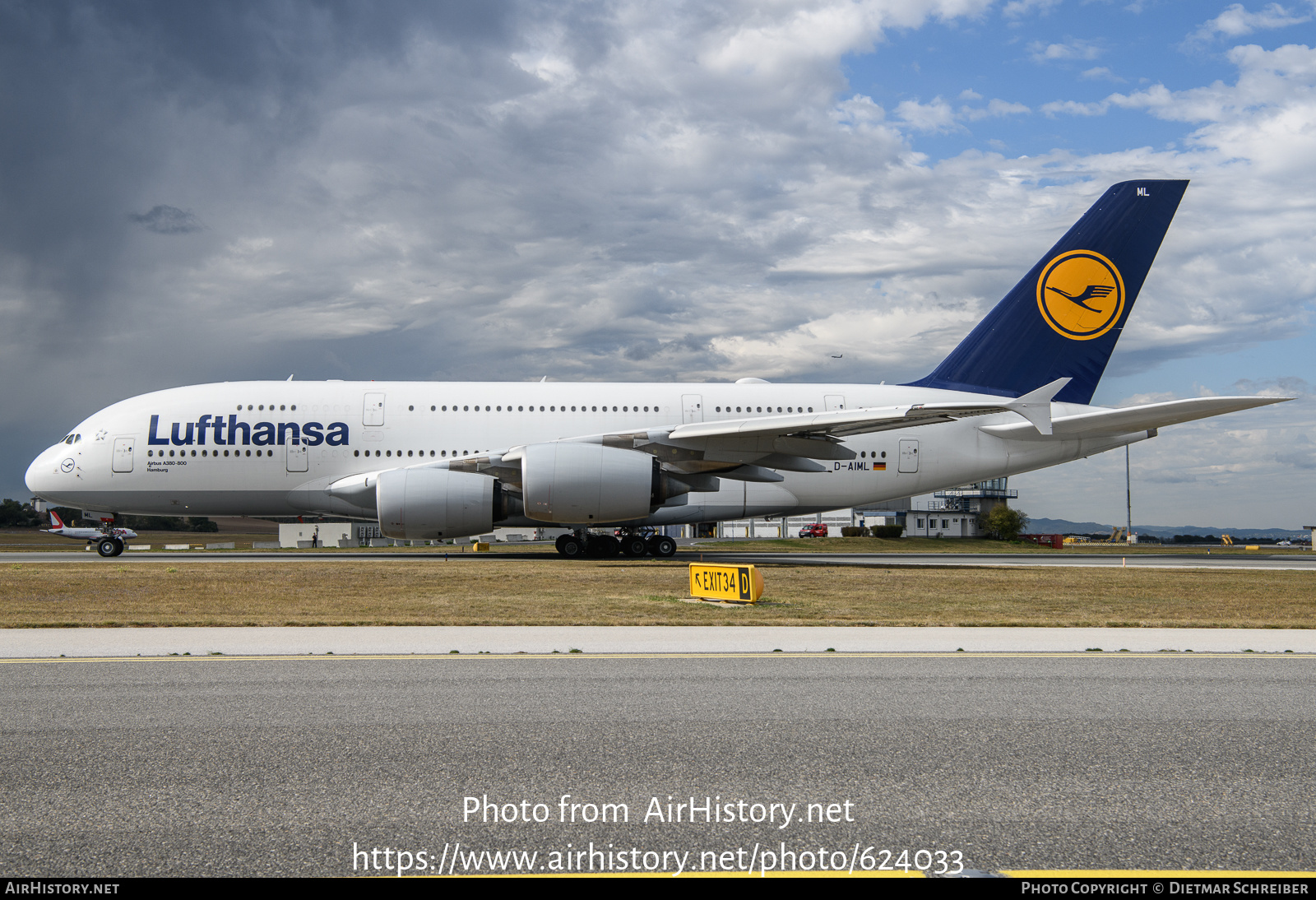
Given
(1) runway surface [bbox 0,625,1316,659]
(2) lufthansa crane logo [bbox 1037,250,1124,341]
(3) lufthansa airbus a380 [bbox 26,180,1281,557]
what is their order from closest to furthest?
(1) runway surface [bbox 0,625,1316,659], (3) lufthansa airbus a380 [bbox 26,180,1281,557], (2) lufthansa crane logo [bbox 1037,250,1124,341]

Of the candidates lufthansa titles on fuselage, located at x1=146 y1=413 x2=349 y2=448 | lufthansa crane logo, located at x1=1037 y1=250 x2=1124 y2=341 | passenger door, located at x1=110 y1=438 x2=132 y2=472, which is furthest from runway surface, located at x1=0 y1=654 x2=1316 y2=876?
lufthansa crane logo, located at x1=1037 y1=250 x2=1124 y2=341

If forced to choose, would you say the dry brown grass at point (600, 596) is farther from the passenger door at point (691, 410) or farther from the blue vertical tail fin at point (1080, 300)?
the blue vertical tail fin at point (1080, 300)

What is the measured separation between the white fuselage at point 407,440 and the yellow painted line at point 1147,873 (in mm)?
20636

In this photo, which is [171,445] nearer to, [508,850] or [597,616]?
[597,616]

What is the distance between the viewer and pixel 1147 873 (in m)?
3.33

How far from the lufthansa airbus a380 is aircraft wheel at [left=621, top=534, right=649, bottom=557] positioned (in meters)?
0.08

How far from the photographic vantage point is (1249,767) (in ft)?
15.1

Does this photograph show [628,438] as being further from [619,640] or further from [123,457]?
[619,640]

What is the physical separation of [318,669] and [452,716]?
2.40m

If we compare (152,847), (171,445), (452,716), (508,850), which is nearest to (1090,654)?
(452,716)

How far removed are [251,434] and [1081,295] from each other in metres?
22.9

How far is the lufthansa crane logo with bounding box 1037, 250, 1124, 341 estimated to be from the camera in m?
25.0

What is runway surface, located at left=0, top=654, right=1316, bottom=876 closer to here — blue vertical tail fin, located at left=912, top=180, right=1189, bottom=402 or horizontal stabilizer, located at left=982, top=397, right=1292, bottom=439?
horizontal stabilizer, located at left=982, top=397, right=1292, bottom=439

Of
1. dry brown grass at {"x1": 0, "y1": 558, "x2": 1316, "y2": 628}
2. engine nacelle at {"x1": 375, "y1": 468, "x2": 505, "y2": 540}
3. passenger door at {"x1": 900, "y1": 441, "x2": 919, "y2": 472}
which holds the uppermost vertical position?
passenger door at {"x1": 900, "y1": 441, "x2": 919, "y2": 472}
